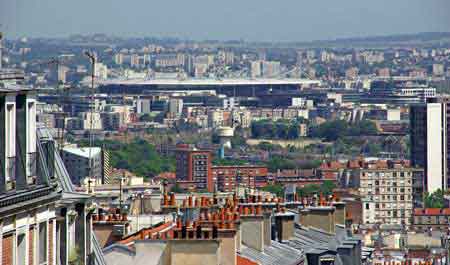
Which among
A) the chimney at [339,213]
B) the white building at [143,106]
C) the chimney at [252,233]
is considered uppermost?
the chimney at [252,233]

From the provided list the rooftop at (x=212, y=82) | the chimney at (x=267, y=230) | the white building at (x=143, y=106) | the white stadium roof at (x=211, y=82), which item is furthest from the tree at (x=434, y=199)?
the rooftop at (x=212, y=82)

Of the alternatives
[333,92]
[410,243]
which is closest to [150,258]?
[410,243]

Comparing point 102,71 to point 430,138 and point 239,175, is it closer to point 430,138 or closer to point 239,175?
point 430,138

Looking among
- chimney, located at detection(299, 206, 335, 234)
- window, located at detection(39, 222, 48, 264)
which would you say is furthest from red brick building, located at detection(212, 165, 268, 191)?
window, located at detection(39, 222, 48, 264)

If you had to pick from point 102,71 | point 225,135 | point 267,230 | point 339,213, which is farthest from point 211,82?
point 267,230

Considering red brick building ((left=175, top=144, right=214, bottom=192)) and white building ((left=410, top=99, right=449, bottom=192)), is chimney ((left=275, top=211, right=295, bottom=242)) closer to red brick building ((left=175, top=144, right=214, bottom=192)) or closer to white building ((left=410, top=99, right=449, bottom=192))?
red brick building ((left=175, top=144, right=214, bottom=192))

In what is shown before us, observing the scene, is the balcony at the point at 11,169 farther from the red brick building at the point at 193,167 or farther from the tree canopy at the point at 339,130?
the tree canopy at the point at 339,130

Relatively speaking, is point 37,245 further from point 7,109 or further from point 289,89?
point 289,89
